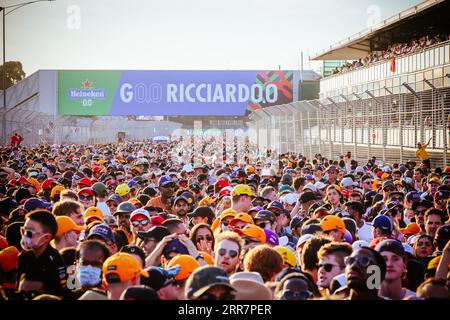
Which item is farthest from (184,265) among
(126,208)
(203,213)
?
(203,213)

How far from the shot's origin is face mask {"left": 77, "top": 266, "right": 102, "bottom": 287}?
5812mm

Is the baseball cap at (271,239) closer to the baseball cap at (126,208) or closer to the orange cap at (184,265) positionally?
the orange cap at (184,265)

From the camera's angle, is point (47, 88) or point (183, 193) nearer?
point (183, 193)

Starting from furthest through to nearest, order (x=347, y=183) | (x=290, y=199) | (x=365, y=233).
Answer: (x=347, y=183)
(x=290, y=199)
(x=365, y=233)

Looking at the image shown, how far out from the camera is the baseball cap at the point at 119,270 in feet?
17.6

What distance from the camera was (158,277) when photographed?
18.5 ft

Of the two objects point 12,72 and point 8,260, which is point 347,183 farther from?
point 12,72

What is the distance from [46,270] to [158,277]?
112cm

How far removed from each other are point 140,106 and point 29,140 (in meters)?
23.7

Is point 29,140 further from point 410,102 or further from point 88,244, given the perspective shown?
point 88,244

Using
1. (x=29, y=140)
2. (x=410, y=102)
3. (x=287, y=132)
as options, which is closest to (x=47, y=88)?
(x=29, y=140)

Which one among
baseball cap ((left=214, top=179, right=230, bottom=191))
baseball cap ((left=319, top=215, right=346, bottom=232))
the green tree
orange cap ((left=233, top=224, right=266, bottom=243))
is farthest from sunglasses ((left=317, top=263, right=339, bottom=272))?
the green tree

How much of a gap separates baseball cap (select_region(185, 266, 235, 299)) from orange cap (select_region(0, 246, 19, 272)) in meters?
2.67

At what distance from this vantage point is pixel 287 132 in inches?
1313
